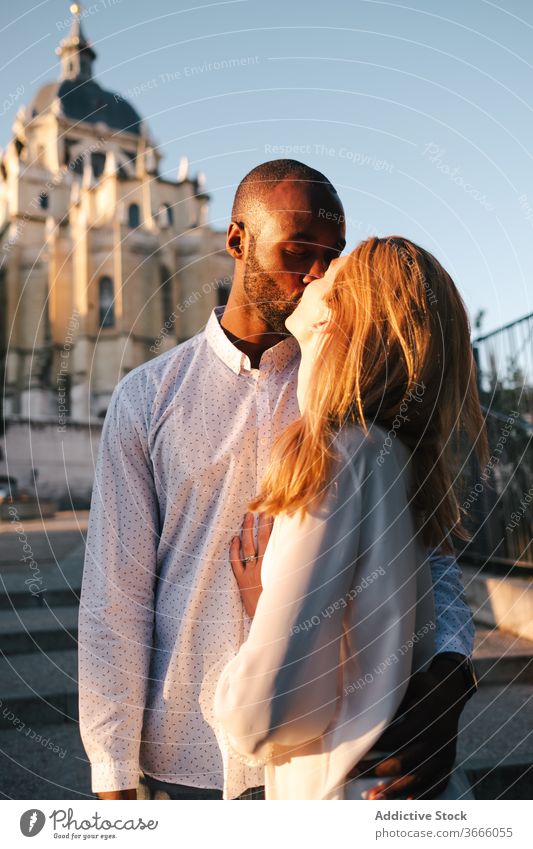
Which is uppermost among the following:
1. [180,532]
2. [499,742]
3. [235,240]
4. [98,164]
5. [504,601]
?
[98,164]

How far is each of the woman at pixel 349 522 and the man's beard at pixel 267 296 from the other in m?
0.34

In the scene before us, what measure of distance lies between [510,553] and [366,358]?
376 cm

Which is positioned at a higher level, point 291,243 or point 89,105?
point 89,105

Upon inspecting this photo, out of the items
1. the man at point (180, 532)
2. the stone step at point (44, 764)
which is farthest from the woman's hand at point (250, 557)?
the stone step at point (44, 764)

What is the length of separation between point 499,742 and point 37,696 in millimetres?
1884

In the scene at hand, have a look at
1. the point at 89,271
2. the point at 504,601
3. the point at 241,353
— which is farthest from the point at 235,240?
the point at 89,271

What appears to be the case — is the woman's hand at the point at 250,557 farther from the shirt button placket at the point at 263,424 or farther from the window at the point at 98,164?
the window at the point at 98,164

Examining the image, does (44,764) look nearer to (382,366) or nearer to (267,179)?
(267,179)

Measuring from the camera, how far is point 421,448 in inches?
47.4

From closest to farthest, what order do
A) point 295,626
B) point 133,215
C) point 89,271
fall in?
1. point 295,626
2. point 89,271
3. point 133,215

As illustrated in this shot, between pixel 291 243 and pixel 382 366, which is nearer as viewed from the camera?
pixel 382 366

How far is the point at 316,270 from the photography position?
149cm

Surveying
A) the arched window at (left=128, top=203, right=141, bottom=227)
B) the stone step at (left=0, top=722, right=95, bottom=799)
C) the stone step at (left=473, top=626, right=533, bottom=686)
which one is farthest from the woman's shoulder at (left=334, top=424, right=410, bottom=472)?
the arched window at (left=128, top=203, right=141, bottom=227)
